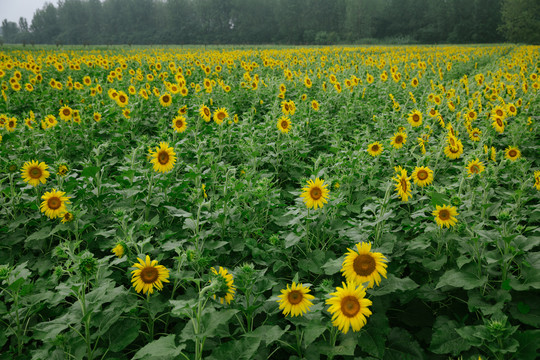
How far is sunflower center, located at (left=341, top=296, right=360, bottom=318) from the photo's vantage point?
5.18 feet

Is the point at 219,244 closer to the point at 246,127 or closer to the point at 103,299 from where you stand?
the point at 103,299

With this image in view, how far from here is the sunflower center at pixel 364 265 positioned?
1.75 meters

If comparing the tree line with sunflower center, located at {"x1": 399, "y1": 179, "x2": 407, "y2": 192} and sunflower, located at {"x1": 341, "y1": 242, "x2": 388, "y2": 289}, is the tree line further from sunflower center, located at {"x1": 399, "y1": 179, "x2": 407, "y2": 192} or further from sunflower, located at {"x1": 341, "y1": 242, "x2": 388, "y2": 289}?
sunflower, located at {"x1": 341, "y1": 242, "x2": 388, "y2": 289}

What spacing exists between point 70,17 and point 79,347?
381ft

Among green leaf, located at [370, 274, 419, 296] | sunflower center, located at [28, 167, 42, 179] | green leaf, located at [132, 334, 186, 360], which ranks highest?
sunflower center, located at [28, 167, 42, 179]

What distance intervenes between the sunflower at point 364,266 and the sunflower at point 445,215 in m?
0.68

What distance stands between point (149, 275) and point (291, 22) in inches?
3034

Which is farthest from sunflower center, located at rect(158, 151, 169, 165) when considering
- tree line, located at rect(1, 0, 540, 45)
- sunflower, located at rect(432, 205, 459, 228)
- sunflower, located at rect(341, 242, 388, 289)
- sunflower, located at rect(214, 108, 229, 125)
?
tree line, located at rect(1, 0, 540, 45)

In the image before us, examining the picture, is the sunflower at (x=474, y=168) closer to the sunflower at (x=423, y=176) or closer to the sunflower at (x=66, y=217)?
the sunflower at (x=423, y=176)

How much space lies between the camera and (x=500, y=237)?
2057 millimetres

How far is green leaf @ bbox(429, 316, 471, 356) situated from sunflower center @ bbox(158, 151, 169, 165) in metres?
2.35

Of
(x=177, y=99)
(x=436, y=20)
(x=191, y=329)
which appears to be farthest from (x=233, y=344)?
(x=436, y=20)

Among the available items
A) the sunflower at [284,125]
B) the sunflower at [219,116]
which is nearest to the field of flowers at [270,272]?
the sunflower at [284,125]

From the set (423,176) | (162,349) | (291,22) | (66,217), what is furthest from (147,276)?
(291,22)
